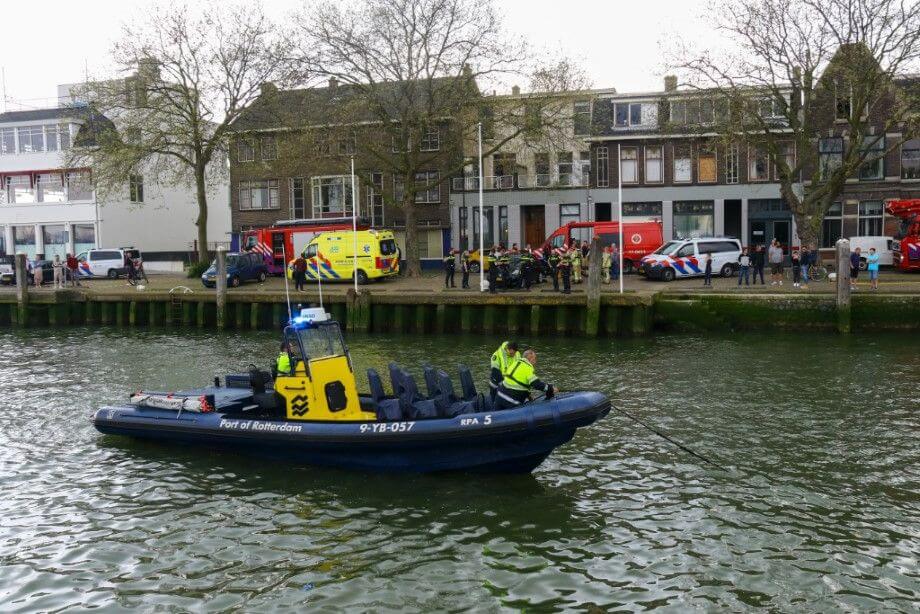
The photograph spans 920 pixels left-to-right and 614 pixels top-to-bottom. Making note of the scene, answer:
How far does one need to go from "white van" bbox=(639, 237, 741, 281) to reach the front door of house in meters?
16.4

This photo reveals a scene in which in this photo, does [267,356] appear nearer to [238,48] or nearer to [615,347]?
[615,347]

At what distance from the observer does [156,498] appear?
1333 cm

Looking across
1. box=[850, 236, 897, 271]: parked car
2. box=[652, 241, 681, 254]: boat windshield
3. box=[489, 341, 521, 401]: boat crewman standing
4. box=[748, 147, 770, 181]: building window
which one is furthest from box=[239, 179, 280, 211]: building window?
box=[489, 341, 521, 401]: boat crewman standing

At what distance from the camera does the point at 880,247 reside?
3753cm

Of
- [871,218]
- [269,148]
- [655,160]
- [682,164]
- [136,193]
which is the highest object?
[269,148]

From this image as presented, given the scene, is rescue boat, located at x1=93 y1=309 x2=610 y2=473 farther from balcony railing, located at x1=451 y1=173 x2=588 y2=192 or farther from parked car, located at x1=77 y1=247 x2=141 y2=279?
balcony railing, located at x1=451 y1=173 x2=588 y2=192

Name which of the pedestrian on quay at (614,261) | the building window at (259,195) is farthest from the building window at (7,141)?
the pedestrian on quay at (614,261)

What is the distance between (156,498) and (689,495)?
25.6 ft

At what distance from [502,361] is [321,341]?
122 inches

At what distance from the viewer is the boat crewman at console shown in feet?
44.1

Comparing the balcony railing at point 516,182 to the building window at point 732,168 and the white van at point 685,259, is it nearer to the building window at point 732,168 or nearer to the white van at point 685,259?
the building window at point 732,168

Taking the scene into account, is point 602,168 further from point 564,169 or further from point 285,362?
point 285,362

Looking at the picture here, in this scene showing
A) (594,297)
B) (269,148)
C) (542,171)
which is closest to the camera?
(594,297)

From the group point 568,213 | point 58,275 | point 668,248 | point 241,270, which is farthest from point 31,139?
point 668,248
